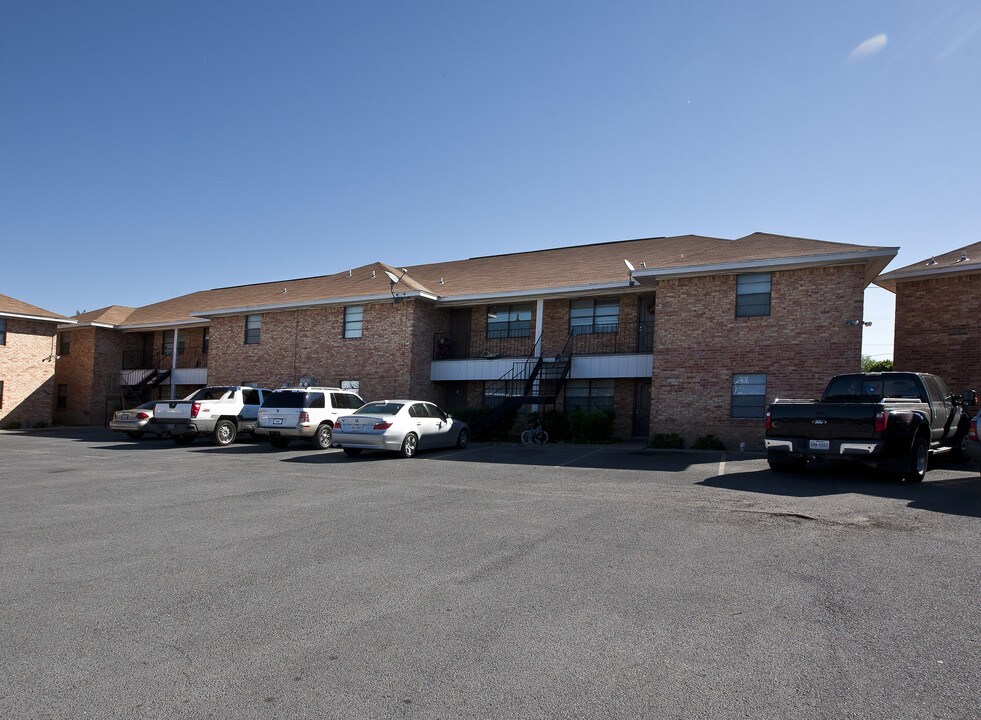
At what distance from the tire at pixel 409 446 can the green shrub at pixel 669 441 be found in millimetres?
6754

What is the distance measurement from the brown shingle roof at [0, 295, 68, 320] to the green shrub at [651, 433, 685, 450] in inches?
1091

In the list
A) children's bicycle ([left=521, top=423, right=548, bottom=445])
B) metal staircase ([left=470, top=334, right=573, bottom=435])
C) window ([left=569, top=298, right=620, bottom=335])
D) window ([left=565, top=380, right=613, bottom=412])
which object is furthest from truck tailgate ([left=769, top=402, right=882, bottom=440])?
window ([left=569, top=298, right=620, bottom=335])

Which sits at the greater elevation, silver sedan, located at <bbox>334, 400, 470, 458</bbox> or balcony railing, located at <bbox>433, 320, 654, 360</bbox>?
balcony railing, located at <bbox>433, 320, 654, 360</bbox>

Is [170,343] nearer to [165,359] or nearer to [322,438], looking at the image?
[165,359]

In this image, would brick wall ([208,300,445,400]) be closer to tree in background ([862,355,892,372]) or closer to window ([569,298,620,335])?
window ([569,298,620,335])

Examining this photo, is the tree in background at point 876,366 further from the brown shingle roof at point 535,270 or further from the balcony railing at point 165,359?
the balcony railing at point 165,359

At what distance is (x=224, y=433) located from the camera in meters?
20.6

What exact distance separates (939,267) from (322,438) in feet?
56.7

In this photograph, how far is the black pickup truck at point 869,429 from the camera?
1120 cm

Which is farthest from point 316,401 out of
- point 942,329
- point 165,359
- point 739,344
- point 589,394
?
point 165,359

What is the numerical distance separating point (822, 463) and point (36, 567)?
13666 mm

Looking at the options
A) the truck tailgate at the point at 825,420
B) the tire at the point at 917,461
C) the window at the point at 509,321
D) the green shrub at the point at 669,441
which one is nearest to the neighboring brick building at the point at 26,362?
the window at the point at 509,321

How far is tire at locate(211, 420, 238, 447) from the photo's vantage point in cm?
2042

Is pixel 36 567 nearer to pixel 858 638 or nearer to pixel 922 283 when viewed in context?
pixel 858 638
